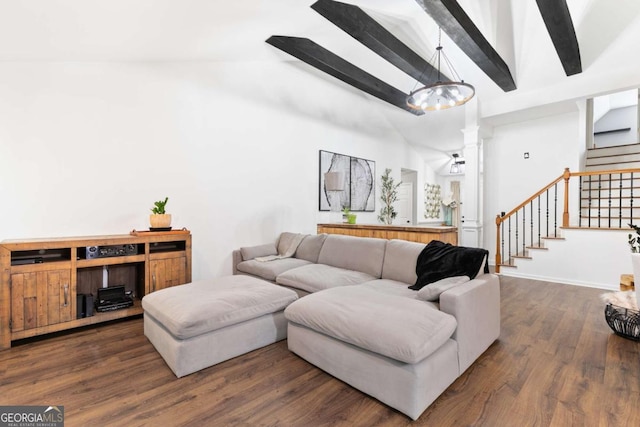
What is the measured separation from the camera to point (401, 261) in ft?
9.36

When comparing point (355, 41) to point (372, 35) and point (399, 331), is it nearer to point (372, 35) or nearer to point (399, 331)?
point (372, 35)

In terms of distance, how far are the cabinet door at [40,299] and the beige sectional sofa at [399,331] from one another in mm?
1962

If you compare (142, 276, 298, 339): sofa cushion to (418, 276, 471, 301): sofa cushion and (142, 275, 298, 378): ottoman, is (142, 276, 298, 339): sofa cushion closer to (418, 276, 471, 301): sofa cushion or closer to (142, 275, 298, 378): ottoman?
(142, 275, 298, 378): ottoman

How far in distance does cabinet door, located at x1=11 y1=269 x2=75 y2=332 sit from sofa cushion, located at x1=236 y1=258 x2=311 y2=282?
65.9 inches

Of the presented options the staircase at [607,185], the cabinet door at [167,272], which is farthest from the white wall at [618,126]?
the cabinet door at [167,272]

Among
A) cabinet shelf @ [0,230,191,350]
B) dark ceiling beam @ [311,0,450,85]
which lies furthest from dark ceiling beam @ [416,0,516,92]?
cabinet shelf @ [0,230,191,350]

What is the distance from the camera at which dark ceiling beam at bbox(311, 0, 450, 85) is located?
9.98 ft

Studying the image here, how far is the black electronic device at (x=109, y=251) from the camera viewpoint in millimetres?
2666

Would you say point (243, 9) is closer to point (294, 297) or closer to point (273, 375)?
point (294, 297)

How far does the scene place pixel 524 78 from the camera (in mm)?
4754

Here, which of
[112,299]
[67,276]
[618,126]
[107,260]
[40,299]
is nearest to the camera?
[40,299]

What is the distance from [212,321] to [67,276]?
5.05 feet

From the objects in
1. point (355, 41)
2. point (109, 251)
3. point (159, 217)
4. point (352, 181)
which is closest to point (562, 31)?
point (355, 41)

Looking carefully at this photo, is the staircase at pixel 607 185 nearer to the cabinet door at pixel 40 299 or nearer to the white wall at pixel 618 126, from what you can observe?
the white wall at pixel 618 126
